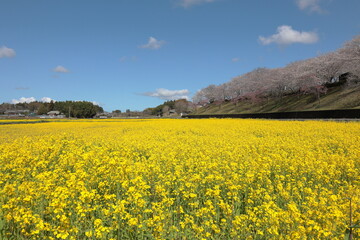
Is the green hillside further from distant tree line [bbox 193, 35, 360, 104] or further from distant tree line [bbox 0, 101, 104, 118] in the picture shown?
distant tree line [bbox 0, 101, 104, 118]

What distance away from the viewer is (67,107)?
458 ft

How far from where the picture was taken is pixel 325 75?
6244cm

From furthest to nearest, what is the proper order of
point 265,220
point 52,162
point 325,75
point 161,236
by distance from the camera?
1. point 325,75
2. point 52,162
3. point 265,220
4. point 161,236

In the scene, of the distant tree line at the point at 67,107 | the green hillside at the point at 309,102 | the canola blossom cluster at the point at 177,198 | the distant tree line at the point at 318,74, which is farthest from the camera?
the distant tree line at the point at 67,107

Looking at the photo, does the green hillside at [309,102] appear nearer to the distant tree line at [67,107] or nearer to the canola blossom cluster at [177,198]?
the canola blossom cluster at [177,198]

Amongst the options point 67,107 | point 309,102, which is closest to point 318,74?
point 309,102

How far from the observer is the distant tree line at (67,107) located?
5226 inches

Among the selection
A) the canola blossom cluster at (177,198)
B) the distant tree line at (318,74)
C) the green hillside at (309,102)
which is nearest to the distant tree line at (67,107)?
the green hillside at (309,102)

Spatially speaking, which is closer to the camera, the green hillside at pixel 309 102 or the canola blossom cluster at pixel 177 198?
the canola blossom cluster at pixel 177 198

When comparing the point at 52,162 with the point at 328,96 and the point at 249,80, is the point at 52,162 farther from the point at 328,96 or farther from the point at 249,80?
the point at 249,80

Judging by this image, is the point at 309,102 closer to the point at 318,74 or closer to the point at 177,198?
the point at 318,74

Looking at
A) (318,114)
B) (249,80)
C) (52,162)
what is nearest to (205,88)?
(249,80)

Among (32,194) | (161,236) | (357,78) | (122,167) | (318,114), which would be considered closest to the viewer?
(161,236)

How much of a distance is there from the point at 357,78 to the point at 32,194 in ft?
196
